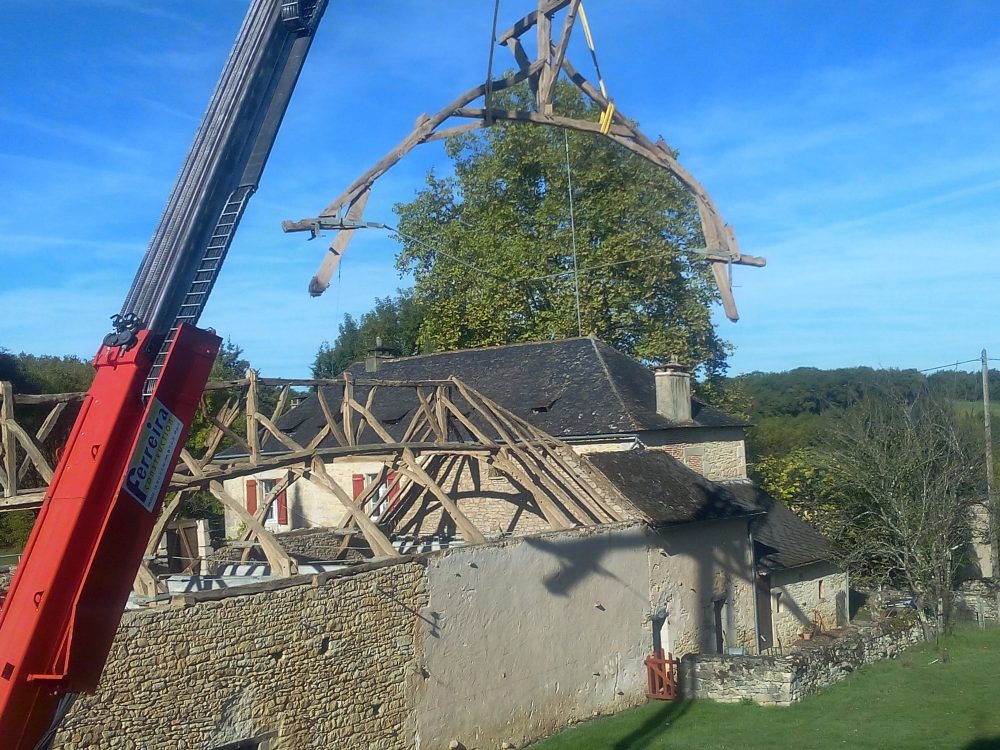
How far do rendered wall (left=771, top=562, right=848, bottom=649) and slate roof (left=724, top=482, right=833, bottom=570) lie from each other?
0.83 feet

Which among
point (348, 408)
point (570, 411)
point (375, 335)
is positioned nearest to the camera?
point (348, 408)

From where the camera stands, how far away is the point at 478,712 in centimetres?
1457

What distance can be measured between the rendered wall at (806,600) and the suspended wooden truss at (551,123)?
14172 millimetres

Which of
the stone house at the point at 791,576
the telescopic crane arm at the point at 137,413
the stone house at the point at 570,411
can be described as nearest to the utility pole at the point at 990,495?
the stone house at the point at 791,576

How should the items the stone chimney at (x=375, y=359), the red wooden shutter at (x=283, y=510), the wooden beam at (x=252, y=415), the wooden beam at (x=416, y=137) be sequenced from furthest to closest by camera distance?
the stone chimney at (x=375, y=359) < the red wooden shutter at (x=283, y=510) < the wooden beam at (x=252, y=415) < the wooden beam at (x=416, y=137)

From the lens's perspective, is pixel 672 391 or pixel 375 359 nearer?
pixel 672 391

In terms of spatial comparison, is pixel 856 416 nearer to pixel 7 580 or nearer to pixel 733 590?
pixel 733 590

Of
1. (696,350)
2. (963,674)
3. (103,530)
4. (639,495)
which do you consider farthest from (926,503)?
(103,530)

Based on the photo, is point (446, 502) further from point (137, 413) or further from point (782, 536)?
point (782, 536)

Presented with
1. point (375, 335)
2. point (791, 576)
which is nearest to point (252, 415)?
point (791, 576)

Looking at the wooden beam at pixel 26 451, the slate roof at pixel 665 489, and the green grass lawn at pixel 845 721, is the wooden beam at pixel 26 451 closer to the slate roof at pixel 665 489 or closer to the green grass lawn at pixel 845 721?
the green grass lawn at pixel 845 721

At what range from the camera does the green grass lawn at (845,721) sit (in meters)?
14.5

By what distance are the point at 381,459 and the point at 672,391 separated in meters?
7.35

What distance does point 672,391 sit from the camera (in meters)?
22.9
